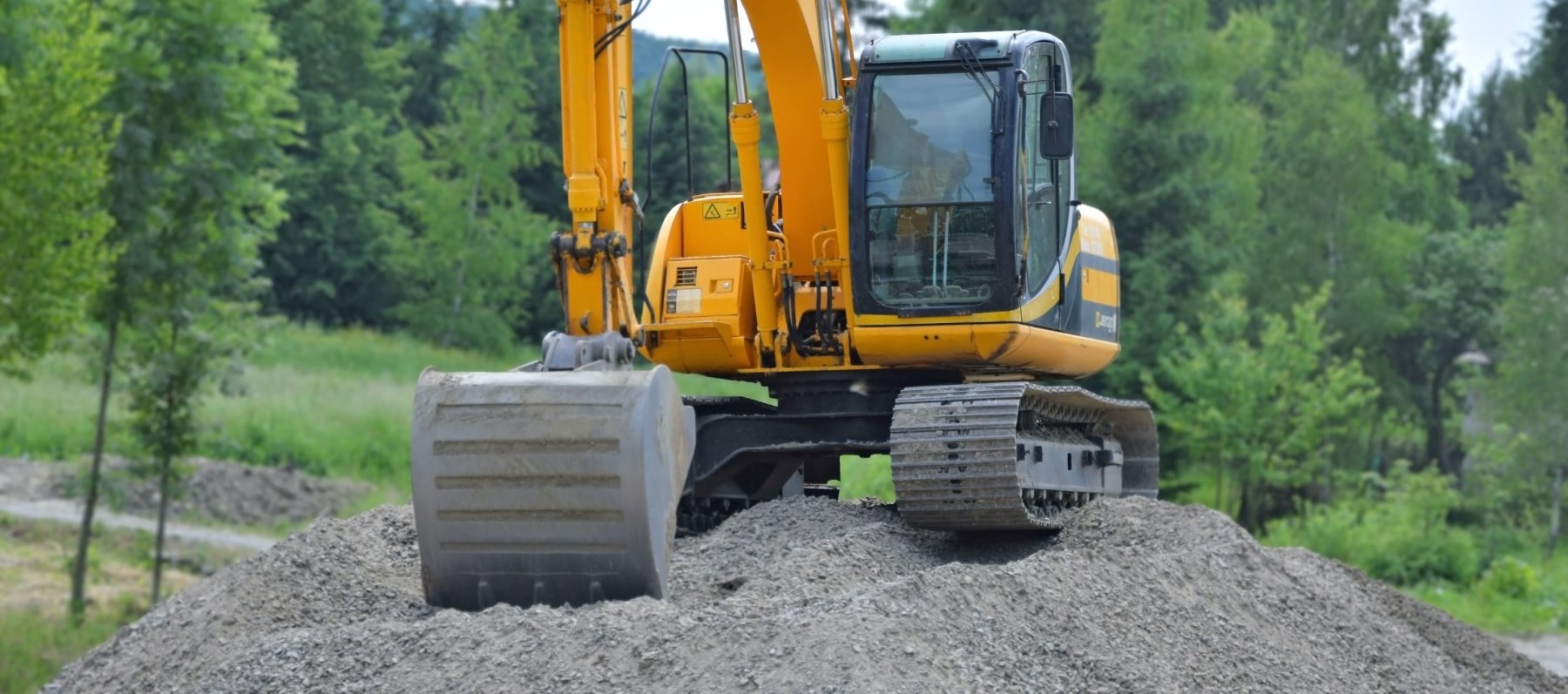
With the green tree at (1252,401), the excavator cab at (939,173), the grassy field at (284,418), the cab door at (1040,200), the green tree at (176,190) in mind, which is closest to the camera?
the excavator cab at (939,173)

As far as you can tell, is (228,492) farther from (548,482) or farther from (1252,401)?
(548,482)

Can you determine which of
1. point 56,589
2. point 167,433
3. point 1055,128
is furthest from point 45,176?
point 1055,128

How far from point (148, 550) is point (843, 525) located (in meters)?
12.2

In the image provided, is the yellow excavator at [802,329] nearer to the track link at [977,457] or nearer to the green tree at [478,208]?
the track link at [977,457]

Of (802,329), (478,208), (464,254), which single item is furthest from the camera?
(478,208)

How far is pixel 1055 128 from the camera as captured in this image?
8.86 m

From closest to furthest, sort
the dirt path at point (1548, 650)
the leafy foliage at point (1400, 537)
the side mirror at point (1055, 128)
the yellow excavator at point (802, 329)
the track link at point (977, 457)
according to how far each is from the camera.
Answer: the yellow excavator at point (802, 329)
the track link at point (977, 457)
the side mirror at point (1055, 128)
the dirt path at point (1548, 650)
the leafy foliage at point (1400, 537)

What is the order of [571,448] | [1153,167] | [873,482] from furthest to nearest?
[1153,167], [873,482], [571,448]

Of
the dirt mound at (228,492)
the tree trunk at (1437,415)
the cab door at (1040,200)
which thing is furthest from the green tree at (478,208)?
the cab door at (1040,200)

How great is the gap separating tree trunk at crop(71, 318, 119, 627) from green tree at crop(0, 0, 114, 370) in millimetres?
1643

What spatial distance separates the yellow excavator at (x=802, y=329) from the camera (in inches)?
269

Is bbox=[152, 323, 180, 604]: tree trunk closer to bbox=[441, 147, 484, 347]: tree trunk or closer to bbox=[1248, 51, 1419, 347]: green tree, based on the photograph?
bbox=[1248, 51, 1419, 347]: green tree

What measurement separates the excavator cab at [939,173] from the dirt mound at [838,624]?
115 cm

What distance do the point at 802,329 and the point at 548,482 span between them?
3.09 m
